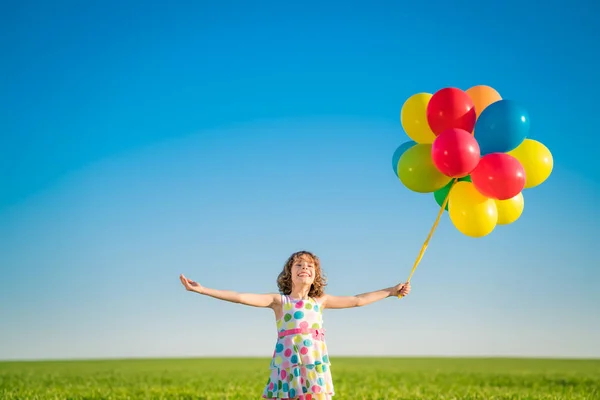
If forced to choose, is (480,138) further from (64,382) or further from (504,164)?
(64,382)

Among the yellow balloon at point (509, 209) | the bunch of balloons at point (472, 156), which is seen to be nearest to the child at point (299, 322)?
the bunch of balloons at point (472, 156)

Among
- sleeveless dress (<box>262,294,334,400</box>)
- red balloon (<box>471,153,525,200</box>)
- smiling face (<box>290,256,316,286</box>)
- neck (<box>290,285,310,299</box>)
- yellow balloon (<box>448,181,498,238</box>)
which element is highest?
red balloon (<box>471,153,525,200</box>)

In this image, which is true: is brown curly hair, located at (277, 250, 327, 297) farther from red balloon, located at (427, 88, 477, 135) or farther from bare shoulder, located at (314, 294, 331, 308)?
red balloon, located at (427, 88, 477, 135)

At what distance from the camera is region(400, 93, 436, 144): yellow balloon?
7.43 metres

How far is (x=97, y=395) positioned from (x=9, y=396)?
143cm

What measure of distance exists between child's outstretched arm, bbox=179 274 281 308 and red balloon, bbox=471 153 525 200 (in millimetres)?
2315

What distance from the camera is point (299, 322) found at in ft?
21.5

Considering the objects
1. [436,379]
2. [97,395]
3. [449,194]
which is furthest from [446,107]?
[436,379]

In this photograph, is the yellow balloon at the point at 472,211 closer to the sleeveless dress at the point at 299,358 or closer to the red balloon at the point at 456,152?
the red balloon at the point at 456,152

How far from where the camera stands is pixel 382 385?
14.6 metres

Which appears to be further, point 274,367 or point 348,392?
point 348,392

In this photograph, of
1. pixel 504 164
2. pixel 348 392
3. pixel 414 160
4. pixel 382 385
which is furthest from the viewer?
pixel 382 385

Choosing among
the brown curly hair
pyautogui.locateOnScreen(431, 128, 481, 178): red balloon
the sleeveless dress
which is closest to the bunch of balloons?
Result: pyautogui.locateOnScreen(431, 128, 481, 178): red balloon

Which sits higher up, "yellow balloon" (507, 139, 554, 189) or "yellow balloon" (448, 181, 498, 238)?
"yellow balloon" (507, 139, 554, 189)
